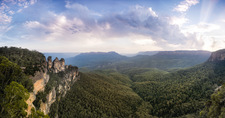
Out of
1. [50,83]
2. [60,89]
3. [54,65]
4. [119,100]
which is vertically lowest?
[119,100]

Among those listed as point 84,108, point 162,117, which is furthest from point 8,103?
point 162,117

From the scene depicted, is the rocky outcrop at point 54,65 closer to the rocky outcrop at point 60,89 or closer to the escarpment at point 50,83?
the escarpment at point 50,83

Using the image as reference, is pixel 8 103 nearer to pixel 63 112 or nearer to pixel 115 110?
pixel 63 112

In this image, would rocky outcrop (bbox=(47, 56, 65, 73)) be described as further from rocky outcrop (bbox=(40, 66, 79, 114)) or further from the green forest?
rocky outcrop (bbox=(40, 66, 79, 114))

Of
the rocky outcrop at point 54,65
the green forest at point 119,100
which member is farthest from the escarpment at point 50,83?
the green forest at point 119,100

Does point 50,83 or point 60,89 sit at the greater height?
point 50,83

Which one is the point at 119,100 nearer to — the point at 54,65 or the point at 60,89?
the point at 60,89

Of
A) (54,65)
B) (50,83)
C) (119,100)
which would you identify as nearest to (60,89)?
(50,83)

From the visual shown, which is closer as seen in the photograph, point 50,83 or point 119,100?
point 50,83
